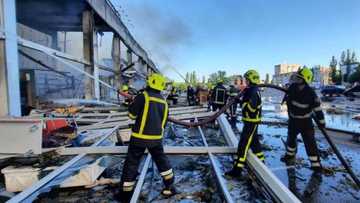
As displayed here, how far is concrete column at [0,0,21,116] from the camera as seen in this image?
6727 mm

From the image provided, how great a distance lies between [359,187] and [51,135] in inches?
201

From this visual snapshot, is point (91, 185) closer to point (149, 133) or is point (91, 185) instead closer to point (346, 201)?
point (149, 133)

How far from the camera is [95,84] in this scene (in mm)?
14219

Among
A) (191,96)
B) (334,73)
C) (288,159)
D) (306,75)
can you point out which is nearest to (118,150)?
(288,159)

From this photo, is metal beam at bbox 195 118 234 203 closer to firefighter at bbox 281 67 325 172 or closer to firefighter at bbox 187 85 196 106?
firefighter at bbox 281 67 325 172

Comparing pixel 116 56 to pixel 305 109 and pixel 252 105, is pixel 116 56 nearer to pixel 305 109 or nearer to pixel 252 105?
pixel 305 109

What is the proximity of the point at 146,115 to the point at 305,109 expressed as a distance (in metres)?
3.03

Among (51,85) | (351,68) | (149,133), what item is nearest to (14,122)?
(149,133)

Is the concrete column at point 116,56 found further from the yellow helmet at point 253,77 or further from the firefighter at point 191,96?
the yellow helmet at point 253,77

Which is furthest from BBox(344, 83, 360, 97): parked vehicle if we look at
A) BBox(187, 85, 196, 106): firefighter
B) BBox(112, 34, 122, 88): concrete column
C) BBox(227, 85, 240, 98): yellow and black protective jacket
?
BBox(112, 34, 122, 88): concrete column

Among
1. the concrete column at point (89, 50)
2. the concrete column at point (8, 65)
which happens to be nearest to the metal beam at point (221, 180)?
the concrete column at point (8, 65)

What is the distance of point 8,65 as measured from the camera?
687 cm

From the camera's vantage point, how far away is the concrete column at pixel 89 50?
1305 cm

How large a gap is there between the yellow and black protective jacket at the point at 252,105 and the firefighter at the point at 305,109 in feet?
3.26
